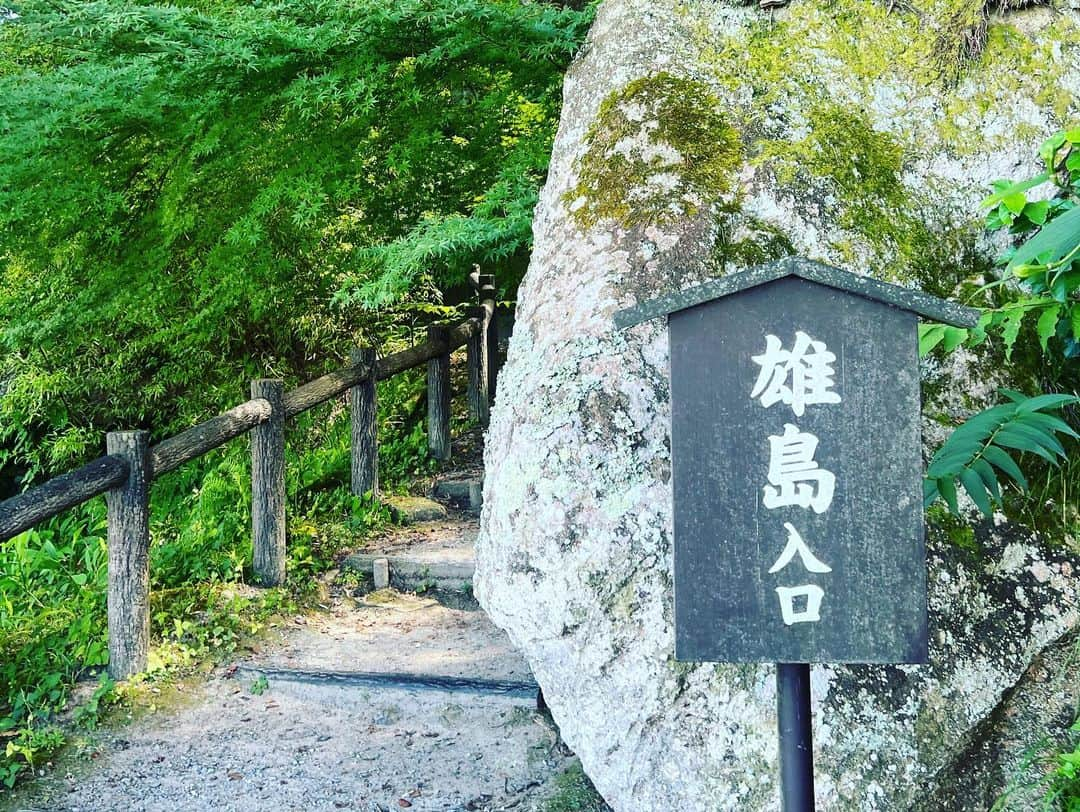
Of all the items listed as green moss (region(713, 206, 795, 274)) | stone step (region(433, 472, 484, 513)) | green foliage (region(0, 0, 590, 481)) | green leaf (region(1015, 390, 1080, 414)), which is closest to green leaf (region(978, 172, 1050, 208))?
green leaf (region(1015, 390, 1080, 414))

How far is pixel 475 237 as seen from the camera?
13.2 ft

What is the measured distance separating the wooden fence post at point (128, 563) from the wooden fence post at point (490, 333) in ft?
17.4

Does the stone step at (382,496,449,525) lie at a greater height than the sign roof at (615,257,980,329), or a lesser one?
lesser

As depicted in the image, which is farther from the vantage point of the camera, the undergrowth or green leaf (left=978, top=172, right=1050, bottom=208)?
the undergrowth

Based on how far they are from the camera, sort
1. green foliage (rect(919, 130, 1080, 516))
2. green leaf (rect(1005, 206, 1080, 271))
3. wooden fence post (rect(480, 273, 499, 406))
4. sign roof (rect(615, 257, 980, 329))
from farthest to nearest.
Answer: wooden fence post (rect(480, 273, 499, 406)), green foliage (rect(919, 130, 1080, 516)), green leaf (rect(1005, 206, 1080, 271)), sign roof (rect(615, 257, 980, 329))

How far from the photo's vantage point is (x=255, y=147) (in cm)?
479

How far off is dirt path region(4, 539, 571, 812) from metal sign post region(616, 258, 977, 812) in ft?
6.29

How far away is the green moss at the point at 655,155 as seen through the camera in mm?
3123

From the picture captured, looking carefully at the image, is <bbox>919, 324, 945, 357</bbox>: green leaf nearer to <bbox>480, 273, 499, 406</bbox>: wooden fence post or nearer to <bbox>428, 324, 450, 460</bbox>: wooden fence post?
<bbox>428, 324, 450, 460</bbox>: wooden fence post

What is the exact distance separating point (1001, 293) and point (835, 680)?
1448 millimetres

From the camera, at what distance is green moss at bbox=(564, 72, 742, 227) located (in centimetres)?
312

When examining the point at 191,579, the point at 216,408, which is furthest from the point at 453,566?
the point at 216,408

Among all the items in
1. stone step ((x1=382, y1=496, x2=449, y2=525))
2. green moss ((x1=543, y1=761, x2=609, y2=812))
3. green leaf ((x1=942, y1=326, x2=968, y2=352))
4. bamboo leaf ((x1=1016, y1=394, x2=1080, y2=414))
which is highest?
green leaf ((x1=942, y1=326, x2=968, y2=352))

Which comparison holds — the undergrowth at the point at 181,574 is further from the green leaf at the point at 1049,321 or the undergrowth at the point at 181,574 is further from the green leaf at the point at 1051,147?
the green leaf at the point at 1051,147
